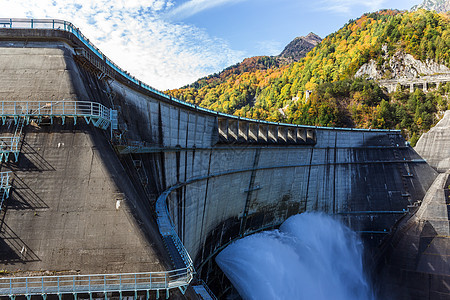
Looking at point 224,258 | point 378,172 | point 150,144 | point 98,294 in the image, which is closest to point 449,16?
point 378,172

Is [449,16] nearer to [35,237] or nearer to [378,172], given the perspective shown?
[378,172]

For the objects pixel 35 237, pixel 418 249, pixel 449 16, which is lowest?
pixel 418 249

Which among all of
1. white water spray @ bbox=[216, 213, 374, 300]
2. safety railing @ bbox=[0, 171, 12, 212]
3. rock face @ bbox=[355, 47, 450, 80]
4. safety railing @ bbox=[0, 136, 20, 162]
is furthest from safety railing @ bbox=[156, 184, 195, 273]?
rock face @ bbox=[355, 47, 450, 80]

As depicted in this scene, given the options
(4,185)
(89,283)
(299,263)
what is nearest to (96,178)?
(4,185)

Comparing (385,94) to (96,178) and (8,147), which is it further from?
(8,147)

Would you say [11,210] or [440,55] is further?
[440,55]

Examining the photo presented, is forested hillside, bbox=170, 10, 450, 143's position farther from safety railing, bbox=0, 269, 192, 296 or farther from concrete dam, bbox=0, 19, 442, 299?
safety railing, bbox=0, 269, 192, 296
